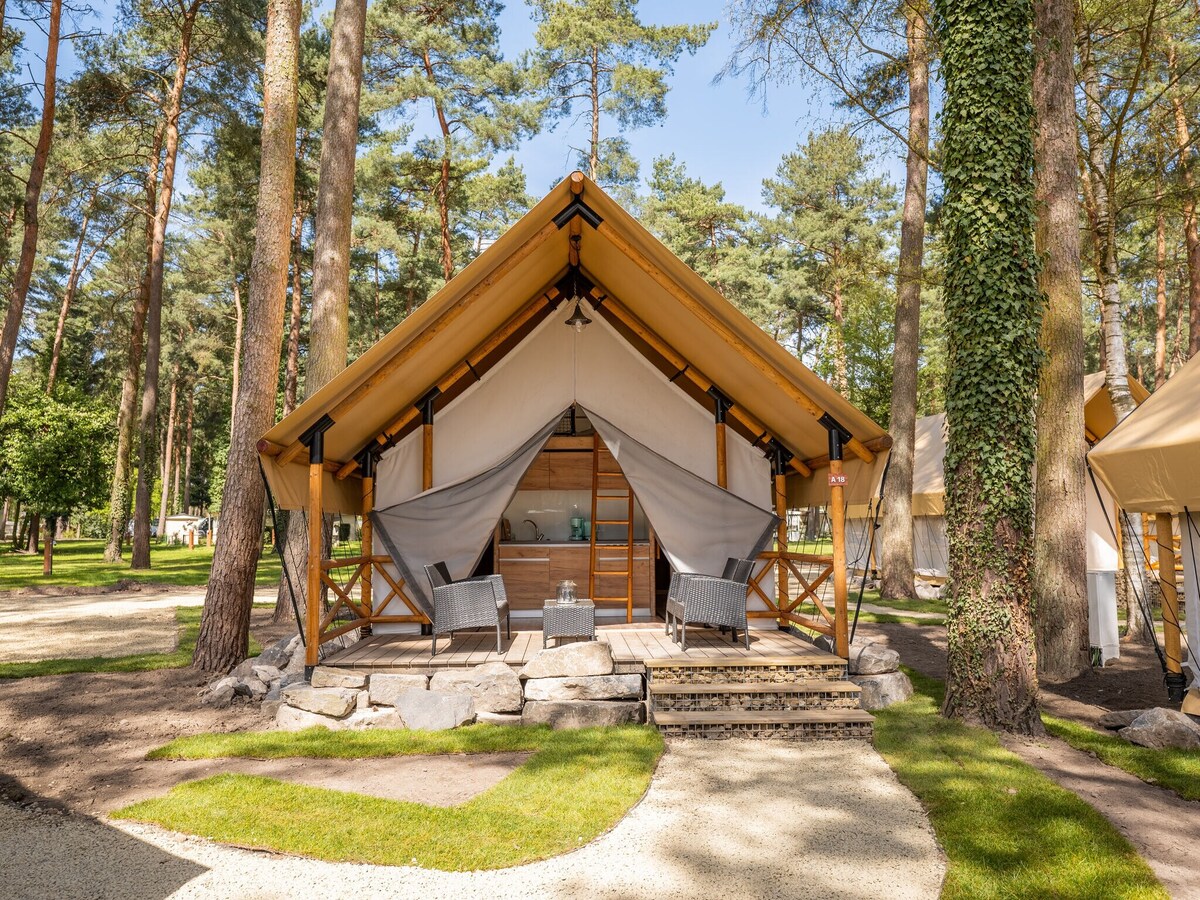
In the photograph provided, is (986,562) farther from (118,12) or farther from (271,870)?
(118,12)

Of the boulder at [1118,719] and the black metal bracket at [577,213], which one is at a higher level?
the black metal bracket at [577,213]

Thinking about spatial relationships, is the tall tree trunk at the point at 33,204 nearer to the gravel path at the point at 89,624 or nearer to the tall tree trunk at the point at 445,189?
the gravel path at the point at 89,624

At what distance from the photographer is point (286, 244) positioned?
7566 mm

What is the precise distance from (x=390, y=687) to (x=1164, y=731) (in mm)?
5095

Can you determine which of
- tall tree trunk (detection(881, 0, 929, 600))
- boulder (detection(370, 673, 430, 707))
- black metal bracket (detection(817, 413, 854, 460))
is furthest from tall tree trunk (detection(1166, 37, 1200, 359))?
boulder (detection(370, 673, 430, 707))

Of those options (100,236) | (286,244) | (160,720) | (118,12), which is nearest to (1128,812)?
(160,720)

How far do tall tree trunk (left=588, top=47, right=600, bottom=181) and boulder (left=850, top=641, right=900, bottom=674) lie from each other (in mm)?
16839

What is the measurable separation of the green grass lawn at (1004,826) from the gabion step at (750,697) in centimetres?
41

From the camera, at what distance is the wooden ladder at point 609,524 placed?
813cm

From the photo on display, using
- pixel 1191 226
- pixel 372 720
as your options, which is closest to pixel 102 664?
pixel 372 720

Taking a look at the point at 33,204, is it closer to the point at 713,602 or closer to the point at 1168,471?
the point at 713,602

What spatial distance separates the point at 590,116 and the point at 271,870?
2050cm

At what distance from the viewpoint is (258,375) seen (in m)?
7.20

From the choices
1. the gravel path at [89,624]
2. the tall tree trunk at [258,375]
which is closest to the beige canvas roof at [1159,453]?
the tall tree trunk at [258,375]
